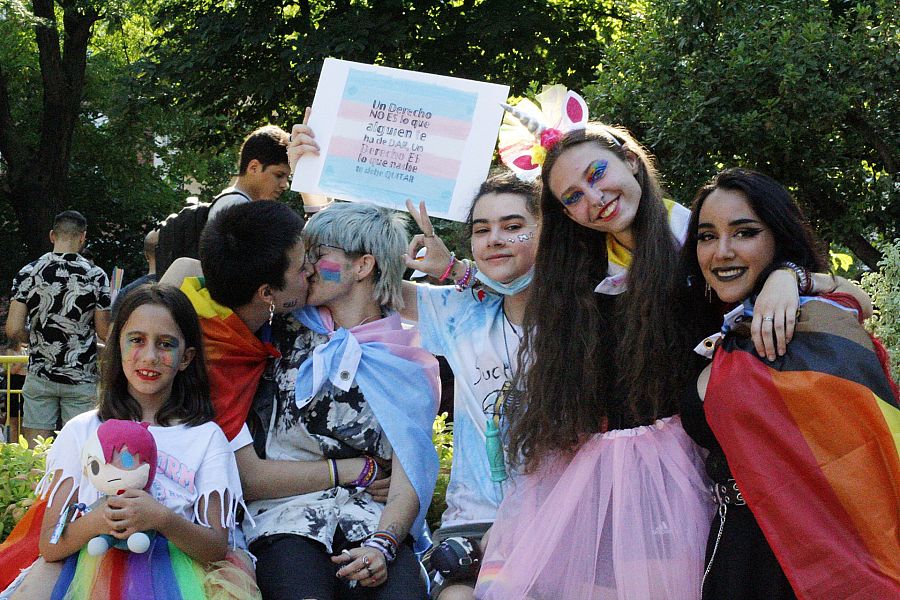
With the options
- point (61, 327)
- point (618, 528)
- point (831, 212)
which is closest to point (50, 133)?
point (61, 327)

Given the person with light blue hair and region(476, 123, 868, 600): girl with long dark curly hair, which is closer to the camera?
region(476, 123, 868, 600): girl with long dark curly hair

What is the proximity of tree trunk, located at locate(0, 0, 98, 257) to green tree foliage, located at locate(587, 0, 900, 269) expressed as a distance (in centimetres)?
1009

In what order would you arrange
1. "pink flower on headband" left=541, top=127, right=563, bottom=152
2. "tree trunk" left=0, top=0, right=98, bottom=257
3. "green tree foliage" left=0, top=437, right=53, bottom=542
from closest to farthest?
"pink flower on headband" left=541, top=127, right=563, bottom=152 < "green tree foliage" left=0, top=437, right=53, bottom=542 < "tree trunk" left=0, top=0, right=98, bottom=257

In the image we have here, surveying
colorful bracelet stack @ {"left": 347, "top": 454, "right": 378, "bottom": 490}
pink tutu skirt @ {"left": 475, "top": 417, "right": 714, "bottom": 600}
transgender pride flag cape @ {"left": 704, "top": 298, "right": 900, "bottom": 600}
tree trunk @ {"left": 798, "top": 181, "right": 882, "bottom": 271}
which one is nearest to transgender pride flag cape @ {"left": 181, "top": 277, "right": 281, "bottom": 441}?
colorful bracelet stack @ {"left": 347, "top": 454, "right": 378, "bottom": 490}

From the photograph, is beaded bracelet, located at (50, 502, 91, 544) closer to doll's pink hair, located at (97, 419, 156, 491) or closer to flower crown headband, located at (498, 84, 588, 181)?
doll's pink hair, located at (97, 419, 156, 491)

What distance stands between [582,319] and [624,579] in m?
0.83

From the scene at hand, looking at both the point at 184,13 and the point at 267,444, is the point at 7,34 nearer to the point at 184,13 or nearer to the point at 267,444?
the point at 184,13

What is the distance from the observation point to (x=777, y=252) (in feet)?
9.31

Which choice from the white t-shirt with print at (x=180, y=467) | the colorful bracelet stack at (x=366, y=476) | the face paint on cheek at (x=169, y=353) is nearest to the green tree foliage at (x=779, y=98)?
the colorful bracelet stack at (x=366, y=476)

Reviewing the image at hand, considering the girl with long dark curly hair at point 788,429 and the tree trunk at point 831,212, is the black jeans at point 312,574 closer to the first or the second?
the girl with long dark curly hair at point 788,429

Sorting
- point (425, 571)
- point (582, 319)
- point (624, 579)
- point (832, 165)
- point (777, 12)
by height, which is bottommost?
point (425, 571)

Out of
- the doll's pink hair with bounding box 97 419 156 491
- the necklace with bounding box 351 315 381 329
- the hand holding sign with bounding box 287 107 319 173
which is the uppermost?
the hand holding sign with bounding box 287 107 319 173

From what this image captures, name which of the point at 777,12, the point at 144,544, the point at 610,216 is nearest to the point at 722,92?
the point at 777,12

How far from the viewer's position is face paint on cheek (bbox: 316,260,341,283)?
11.9 ft
